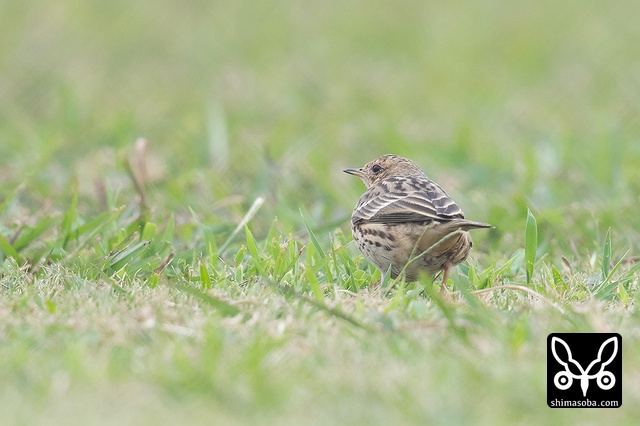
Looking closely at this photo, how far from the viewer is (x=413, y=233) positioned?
5414 mm

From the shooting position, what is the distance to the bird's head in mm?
6914

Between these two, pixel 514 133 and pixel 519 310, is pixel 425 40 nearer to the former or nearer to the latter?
pixel 514 133

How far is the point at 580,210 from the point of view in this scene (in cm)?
751

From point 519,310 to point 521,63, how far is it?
942 cm

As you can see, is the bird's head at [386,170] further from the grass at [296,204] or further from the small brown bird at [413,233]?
the small brown bird at [413,233]

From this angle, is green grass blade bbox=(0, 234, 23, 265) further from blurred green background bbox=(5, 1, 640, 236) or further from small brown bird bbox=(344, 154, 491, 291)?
blurred green background bbox=(5, 1, 640, 236)

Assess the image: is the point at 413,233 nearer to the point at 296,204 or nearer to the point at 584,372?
the point at 584,372

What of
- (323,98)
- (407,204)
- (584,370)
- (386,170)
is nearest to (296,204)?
(386,170)

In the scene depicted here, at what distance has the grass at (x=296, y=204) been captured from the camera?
362cm

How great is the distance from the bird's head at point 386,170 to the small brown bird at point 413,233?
1014 mm

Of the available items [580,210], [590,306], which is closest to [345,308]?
[590,306]

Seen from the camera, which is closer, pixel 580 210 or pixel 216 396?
pixel 216 396

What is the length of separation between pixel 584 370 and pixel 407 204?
67.4 inches

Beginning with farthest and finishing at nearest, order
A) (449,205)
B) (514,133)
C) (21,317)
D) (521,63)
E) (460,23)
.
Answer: (460,23), (521,63), (514,133), (449,205), (21,317)
